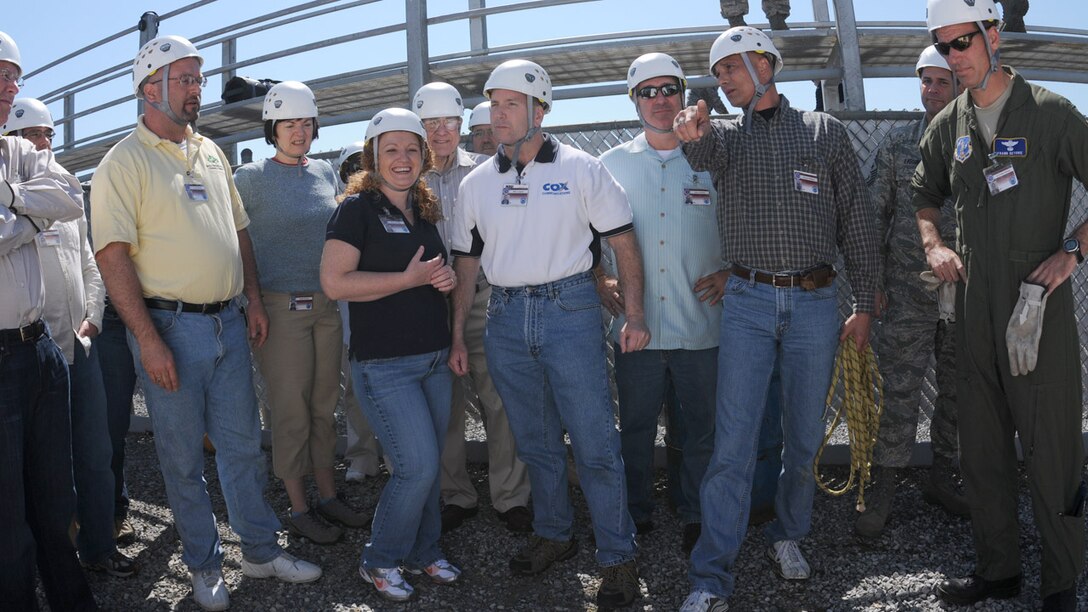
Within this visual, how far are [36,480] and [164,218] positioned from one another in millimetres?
1310

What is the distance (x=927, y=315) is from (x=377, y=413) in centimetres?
307

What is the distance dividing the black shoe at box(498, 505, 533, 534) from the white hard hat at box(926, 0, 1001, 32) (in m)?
3.35

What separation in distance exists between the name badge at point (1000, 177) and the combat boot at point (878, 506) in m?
1.85

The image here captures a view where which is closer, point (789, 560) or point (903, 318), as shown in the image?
point (789, 560)

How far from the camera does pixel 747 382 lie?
3.97 meters

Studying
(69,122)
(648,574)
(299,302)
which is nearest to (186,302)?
(299,302)

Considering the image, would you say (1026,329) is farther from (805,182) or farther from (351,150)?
(351,150)

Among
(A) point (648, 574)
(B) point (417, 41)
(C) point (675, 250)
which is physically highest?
(B) point (417, 41)

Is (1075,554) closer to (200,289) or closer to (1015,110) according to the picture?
(1015,110)

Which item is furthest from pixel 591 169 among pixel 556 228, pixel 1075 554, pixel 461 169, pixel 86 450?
pixel 86 450

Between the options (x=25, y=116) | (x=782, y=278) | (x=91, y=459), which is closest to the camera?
(x=782, y=278)

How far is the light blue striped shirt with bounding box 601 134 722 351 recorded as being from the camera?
4445mm

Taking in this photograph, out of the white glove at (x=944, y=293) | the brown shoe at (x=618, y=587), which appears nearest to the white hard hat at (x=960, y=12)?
the white glove at (x=944, y=293)

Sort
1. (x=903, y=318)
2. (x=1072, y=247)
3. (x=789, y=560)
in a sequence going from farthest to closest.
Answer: (x=903, y=318) → (x=789, y=560) → (x=1072, y=247)
